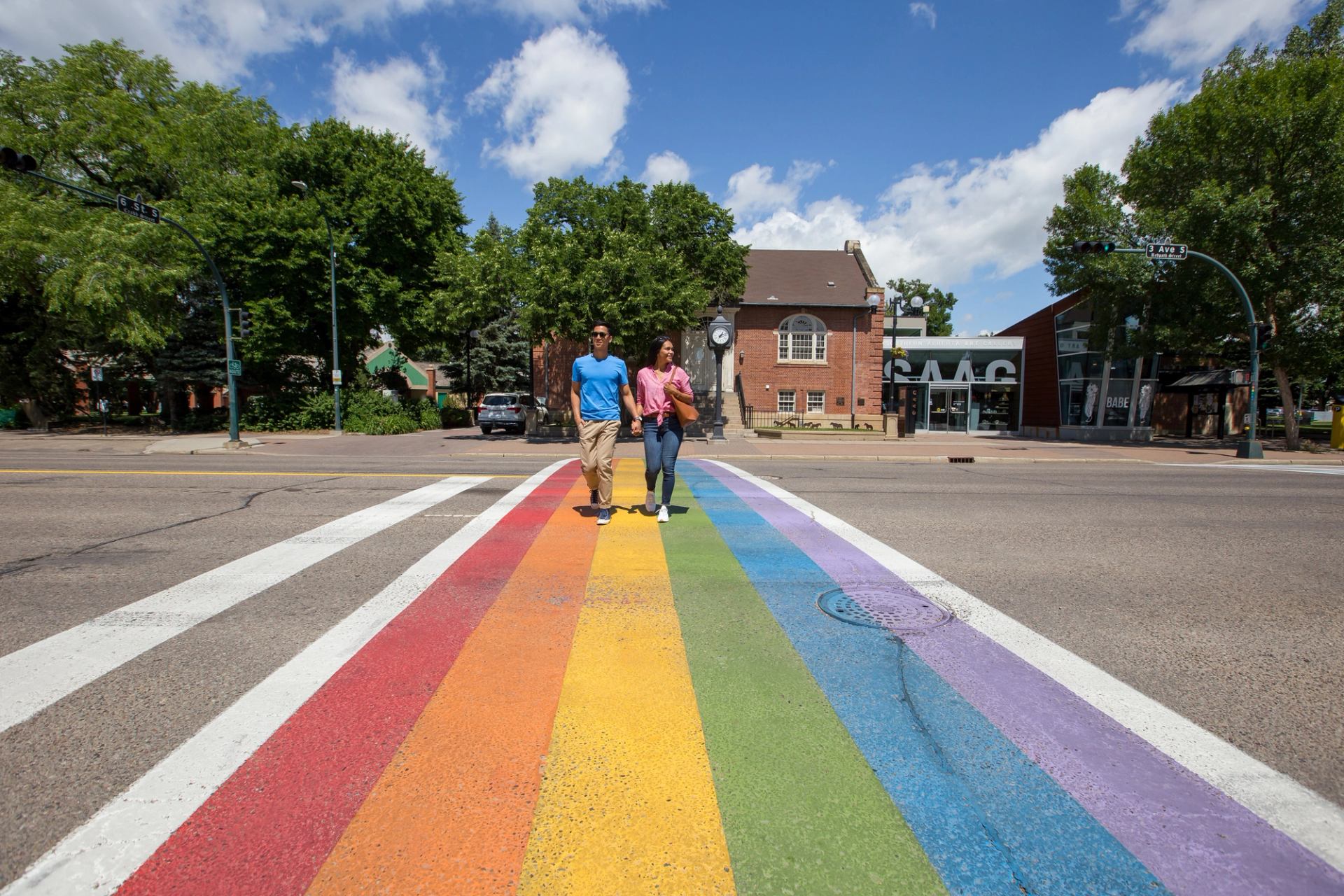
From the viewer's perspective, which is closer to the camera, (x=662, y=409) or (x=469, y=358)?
(x=662, y=409)

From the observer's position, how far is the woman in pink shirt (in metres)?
6.13

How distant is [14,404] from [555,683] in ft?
139

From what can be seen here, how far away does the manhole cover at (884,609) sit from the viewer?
3566 millimetres

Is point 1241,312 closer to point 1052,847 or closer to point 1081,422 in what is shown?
point 1081,422

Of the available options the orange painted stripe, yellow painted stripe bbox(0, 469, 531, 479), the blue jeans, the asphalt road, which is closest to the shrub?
yellow painted stripe bbox(0, 469, 531, 479)

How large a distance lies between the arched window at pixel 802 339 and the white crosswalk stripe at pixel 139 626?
32.2m

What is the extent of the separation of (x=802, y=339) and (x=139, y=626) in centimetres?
3494

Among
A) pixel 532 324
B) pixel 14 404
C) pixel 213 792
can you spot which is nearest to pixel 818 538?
pixel 213 792

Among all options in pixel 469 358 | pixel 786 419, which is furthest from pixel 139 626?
pixel 469 358

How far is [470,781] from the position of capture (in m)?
2.08

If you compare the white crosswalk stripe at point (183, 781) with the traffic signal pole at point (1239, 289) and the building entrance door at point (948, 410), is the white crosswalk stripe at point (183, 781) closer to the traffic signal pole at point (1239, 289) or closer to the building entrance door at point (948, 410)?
the traffic signal pole at point (1239, 289)

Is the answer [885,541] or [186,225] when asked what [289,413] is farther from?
[885,541]

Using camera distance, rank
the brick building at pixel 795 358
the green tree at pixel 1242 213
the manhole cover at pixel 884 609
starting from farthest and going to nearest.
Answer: the brick building at pixel 795 358
the green tree at pixel 1242 213
the manhole cover at pixel 884 609

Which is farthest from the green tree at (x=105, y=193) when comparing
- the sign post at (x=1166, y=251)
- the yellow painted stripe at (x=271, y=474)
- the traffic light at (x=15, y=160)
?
the sign post at (x=1166, y=251)
